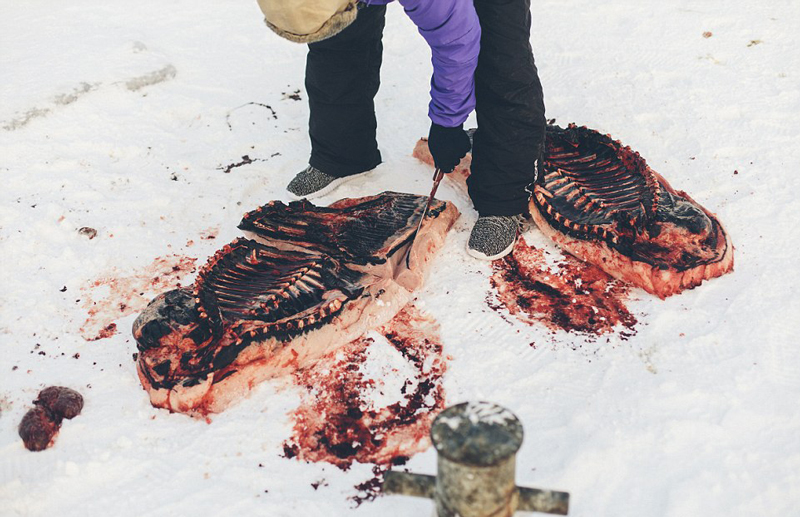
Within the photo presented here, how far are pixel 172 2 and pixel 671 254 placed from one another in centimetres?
445

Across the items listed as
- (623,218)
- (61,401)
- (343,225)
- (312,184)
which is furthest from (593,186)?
(61,401)

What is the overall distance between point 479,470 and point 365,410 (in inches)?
43.1

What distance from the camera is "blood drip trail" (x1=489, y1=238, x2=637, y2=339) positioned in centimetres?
287

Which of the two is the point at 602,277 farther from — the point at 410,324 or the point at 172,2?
the point at 172,2

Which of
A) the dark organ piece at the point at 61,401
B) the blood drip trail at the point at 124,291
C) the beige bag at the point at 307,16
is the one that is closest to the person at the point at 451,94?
the beige bag at the point at 307,16

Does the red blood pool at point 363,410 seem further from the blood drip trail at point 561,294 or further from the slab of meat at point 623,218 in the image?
the slab of meat at point 623,218

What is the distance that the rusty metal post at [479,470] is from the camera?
1.49m

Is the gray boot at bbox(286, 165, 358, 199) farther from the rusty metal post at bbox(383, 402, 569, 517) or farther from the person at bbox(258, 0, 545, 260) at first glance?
the rusty metal post at bbox(383, 402, 569, 517)

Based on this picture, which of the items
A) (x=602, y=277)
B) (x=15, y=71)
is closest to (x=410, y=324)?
(x=602, y=277)

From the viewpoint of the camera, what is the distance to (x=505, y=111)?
308 cm

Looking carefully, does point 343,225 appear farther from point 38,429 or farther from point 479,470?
point 479,470

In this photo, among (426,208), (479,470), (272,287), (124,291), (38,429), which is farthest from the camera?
(426,208)

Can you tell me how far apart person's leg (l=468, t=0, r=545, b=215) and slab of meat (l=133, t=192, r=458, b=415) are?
11.5 inches

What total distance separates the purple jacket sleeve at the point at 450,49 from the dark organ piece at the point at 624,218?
2.15ft
